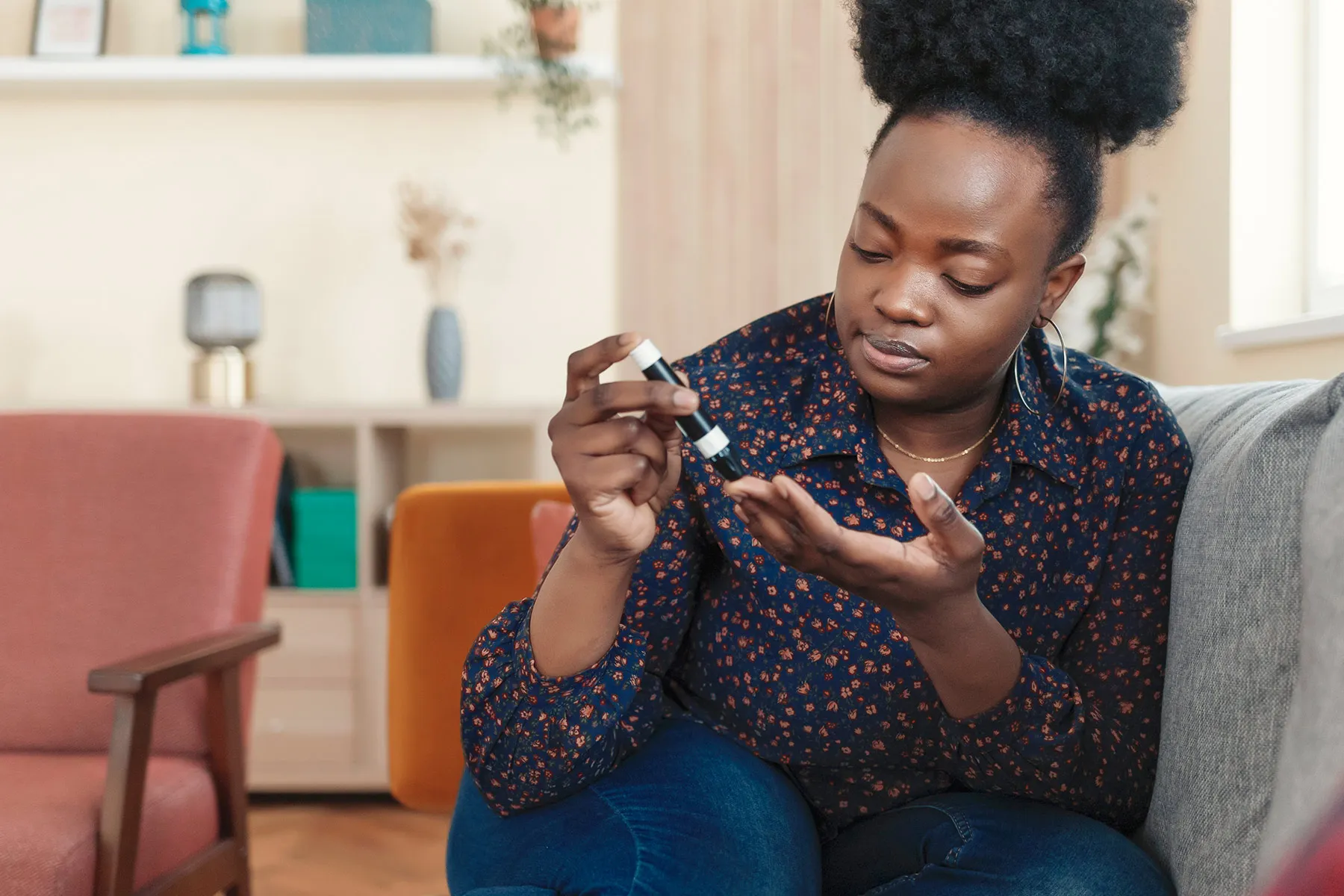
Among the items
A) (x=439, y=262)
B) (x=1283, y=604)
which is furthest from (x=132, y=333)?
(x=1283, y=604)

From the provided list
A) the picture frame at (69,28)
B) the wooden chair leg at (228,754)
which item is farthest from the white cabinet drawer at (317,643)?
the picture frame at (69,28)

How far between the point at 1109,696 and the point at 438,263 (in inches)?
93.6

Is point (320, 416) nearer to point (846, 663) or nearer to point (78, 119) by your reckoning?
point (78, 119)

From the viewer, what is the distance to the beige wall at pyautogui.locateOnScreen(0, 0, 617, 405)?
→ 128 inches

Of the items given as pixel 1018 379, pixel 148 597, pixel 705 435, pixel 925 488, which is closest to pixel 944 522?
pixel 925 488

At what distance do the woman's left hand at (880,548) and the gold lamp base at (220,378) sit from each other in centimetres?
247

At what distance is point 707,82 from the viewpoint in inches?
126

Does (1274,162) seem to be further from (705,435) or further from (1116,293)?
(705,435)

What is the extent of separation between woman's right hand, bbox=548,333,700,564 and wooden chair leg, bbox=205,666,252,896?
3.42 feet

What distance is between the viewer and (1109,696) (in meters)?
1.02

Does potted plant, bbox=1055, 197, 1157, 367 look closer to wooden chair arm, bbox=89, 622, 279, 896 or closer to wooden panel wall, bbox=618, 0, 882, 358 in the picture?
wooden panel wall, bbox=618, 0, 882, 358

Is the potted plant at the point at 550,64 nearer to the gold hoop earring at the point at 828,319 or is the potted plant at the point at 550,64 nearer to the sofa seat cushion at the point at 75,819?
the sofa seat cushion at the point at 75,819

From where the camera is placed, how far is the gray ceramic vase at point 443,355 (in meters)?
3.01

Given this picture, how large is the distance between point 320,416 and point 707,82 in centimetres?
128
